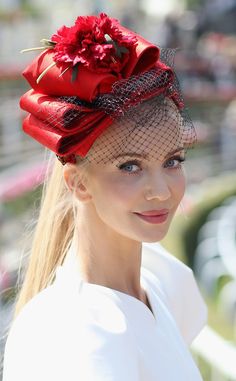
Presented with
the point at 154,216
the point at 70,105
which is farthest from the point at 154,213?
the point at 70,105

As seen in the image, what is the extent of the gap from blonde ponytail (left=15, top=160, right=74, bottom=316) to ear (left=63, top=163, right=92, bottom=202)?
9 centimetres

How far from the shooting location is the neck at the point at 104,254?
69.8 inches

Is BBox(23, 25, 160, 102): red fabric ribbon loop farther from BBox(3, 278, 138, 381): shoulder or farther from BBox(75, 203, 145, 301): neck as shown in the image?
BBox(3, 278, 138, 381): shoulder

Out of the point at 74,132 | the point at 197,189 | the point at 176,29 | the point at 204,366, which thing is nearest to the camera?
the point at 74,132

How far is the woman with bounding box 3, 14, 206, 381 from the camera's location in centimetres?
158

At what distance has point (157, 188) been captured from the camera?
1690mm

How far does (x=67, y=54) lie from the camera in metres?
1.69

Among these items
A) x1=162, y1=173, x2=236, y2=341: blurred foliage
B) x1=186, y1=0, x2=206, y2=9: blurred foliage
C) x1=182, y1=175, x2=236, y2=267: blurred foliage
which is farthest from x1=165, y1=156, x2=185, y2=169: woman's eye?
x1=186, y1=0, x2=206, y2=9: blurred foliage

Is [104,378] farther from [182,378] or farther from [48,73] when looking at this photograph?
[48,73]

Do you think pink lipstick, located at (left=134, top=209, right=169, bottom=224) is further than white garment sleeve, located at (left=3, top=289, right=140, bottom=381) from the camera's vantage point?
Yes

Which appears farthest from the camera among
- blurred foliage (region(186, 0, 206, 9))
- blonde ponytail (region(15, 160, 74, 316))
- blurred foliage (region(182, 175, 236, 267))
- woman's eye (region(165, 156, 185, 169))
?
blurred foliage (region(186, 0, 206, 9))

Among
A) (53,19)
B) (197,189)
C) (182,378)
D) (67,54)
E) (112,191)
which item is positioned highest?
(67,54)

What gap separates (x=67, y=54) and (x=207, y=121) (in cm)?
1142

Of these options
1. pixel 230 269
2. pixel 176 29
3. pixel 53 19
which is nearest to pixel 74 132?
pixel 230 269
